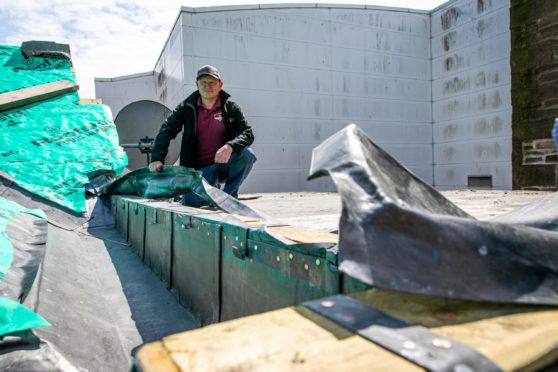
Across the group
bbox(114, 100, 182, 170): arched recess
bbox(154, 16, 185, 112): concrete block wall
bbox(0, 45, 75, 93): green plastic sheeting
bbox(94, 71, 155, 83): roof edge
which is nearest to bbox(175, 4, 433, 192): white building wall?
bbox(154, 16, 185, 112): concrete block wall

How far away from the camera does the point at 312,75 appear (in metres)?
9.25

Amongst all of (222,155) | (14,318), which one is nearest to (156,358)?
(14,318)

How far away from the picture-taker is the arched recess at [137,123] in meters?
9.16

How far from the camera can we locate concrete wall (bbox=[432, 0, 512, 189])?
840 centimetres

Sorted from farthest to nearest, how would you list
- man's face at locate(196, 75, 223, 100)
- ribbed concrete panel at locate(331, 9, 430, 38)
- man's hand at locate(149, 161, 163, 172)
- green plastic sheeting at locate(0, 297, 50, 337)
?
ribbed concrete panel at locate(331, 9, 430, 38), man's face at locate(196, 75, 223, 100), man's hand at locate(149, 161, 163, 172), green plastic sheeting at locate(0, 297, 50, 337)

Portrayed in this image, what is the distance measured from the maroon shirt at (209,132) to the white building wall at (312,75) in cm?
427

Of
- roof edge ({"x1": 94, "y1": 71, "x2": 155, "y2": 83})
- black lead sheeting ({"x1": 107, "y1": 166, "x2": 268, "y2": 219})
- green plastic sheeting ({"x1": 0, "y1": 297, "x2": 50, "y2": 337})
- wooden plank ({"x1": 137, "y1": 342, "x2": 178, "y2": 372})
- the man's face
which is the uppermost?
roof edge ({"x1": 94, "y1": 71, "x2": 155, "y2": 83})

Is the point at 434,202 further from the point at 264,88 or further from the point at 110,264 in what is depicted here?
the point at 264,88

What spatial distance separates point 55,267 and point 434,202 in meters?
2.04

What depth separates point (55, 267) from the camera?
6.93 ft

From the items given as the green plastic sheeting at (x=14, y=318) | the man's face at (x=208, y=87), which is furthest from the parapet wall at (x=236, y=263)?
the man's face at (x=208, y=87)

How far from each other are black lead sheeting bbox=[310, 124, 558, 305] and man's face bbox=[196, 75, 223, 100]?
3212 millimetres

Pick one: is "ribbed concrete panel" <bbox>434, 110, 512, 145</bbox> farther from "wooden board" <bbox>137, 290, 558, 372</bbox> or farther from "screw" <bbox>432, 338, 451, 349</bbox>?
"screw" <bbox>432, 338, 451, 349</bbox>

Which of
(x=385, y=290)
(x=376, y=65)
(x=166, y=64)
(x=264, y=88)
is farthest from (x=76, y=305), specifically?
(x=376, y=65)
